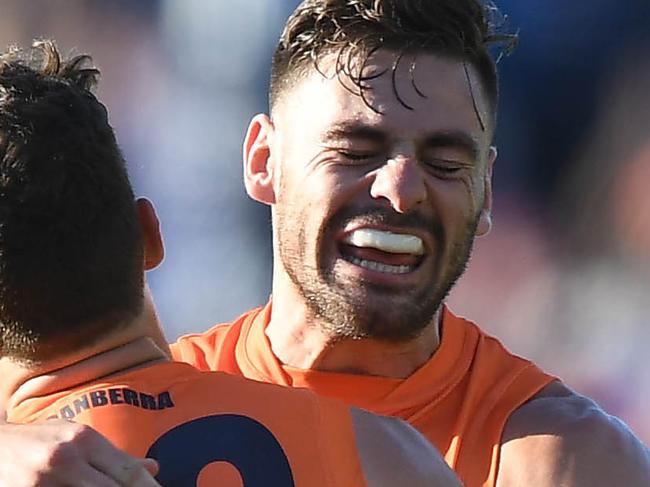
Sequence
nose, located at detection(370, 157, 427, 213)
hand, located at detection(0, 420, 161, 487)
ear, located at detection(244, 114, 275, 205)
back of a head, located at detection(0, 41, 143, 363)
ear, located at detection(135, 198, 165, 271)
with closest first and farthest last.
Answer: hand, located at detection(0, 420, 161, 487), back of a head, located at detection(0, 41, 143, 363), ear, located at detection(135, 198, 165, 271), nose, located at detection(370, 157, 427, 213), ear, located at detection(244, 114, 275, 205)

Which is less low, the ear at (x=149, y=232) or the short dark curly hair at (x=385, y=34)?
the short dark curly hair at (x=385, y=34)

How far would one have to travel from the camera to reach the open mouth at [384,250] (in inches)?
80.0

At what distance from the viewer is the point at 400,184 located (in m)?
2.01

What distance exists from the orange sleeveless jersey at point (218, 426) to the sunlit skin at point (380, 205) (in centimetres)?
71

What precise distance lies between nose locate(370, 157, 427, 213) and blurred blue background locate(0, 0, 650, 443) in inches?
96.9

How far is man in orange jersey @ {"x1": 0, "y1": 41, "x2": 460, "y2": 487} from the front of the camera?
1293mm

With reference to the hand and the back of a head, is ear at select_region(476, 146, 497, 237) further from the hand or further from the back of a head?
the hand

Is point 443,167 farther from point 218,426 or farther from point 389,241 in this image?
point 218,426

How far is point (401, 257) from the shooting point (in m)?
2.06

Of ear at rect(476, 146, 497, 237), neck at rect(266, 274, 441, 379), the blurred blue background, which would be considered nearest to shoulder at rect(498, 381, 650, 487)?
neck at rect(266, 274, 441, 379)

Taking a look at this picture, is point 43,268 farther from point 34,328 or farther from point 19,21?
point 19,21

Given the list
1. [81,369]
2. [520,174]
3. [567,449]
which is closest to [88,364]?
[81,369]

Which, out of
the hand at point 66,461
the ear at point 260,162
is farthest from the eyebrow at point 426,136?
the hand at point 66,461

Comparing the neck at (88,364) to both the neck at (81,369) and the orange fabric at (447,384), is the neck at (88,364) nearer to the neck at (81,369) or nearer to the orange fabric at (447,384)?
the neck at (81,369)
